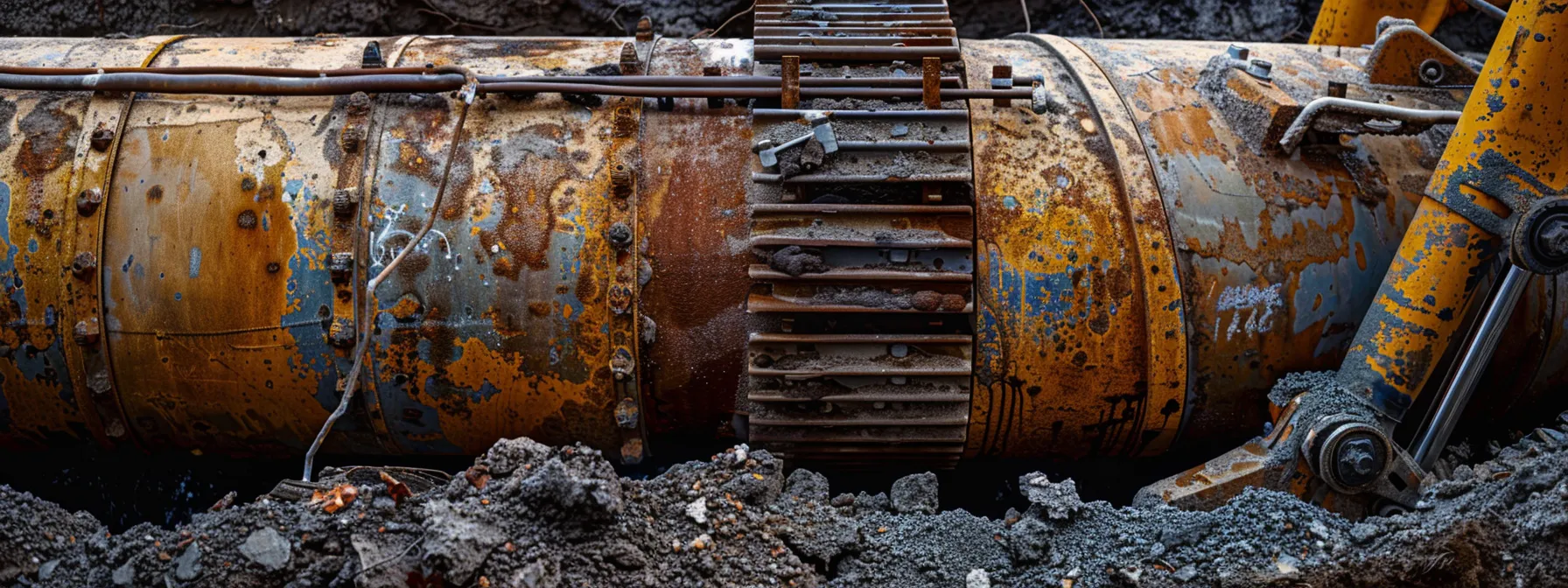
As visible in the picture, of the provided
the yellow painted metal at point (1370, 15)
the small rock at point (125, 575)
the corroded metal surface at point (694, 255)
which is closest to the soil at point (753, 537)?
the small rock at point (125, 575)

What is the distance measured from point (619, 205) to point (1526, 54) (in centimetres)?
213

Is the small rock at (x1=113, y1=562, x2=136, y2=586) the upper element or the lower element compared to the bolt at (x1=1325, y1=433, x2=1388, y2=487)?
lower

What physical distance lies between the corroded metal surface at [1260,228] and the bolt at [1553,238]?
39 centimetres

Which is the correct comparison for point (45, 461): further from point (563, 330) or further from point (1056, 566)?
point (1056, 566)

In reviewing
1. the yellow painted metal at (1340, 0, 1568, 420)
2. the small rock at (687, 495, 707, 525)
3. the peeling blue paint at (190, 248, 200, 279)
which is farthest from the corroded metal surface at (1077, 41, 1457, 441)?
the peeling blue paint at (190, 248, 200, 279)

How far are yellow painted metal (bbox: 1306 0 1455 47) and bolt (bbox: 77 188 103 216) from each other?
3693mm

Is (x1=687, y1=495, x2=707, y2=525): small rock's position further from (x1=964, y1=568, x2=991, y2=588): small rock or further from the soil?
(x1=964, y1=568, x2=991, y2=588): small rock

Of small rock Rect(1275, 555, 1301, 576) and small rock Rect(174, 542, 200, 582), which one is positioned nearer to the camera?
small rock Rect(174, 542, 200, 582)

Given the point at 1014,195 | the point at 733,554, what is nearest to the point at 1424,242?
the point at 1014,195

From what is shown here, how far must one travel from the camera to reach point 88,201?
2.81m

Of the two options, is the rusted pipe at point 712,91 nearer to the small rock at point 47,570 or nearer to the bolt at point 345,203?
the bolt at point 345,203

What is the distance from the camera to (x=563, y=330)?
2.80 meters

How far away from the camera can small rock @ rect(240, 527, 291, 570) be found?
2.38 meters

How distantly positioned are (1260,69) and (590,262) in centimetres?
187
